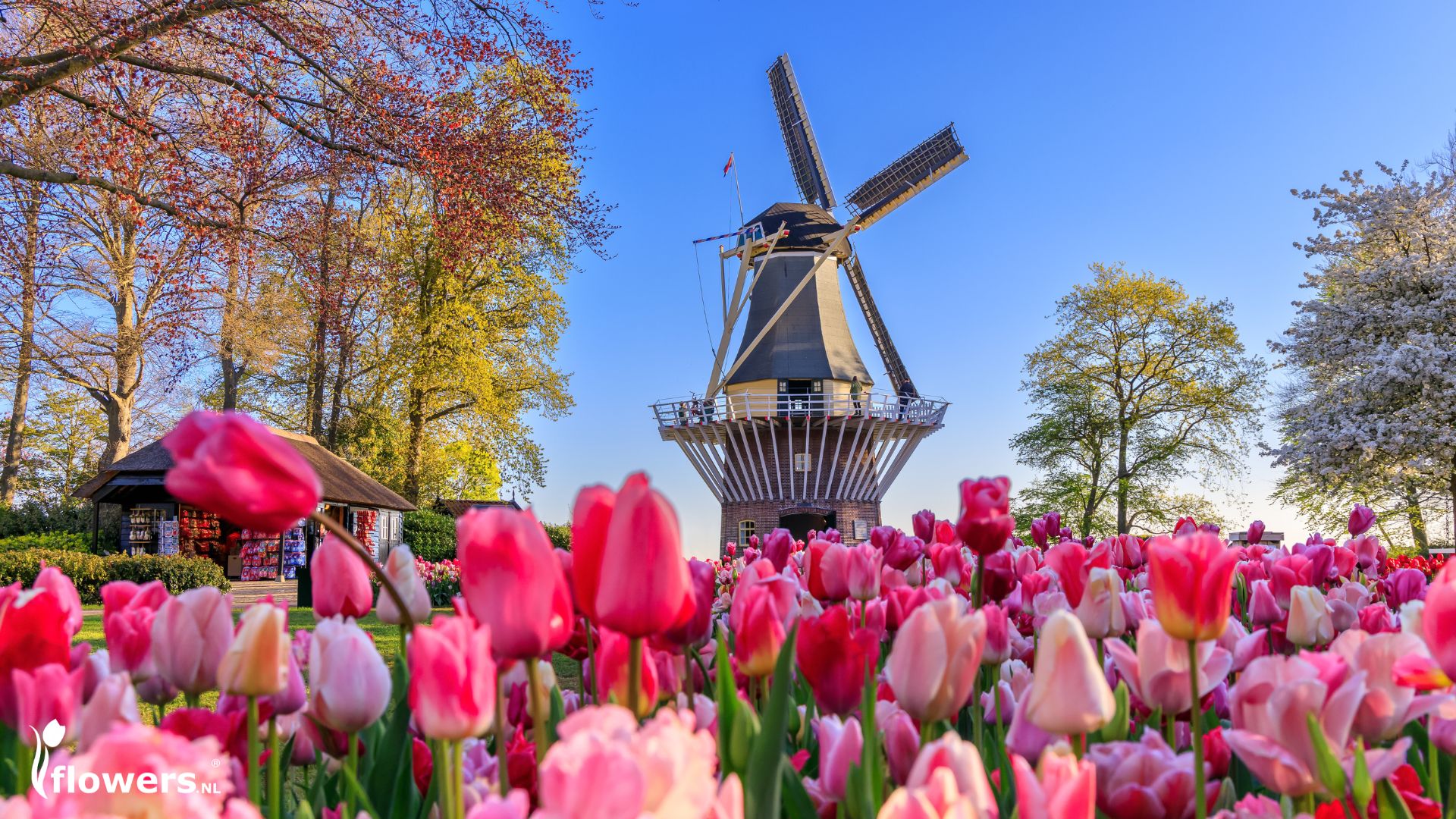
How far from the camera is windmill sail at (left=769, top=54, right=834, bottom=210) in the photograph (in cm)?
3180

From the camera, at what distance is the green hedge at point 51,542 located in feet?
67.4

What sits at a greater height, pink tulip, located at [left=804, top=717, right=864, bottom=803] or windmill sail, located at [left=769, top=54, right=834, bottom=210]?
windmill sail, located at [left=769, top=54, right=834, bottom=210]

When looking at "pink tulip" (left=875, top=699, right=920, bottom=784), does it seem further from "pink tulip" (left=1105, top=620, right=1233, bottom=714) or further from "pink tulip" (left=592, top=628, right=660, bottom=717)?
"pink tulip" (left=1105, top=620, right=1233, bottom=714)

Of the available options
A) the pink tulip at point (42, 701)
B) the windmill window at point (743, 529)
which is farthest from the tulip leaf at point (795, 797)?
the windmill window at point (743, 529)

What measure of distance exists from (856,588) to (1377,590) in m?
2.54

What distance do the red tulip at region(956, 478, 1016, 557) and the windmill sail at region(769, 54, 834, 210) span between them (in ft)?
100

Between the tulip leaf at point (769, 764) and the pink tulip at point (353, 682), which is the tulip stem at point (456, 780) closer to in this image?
the pink tulip at point (353, 682)

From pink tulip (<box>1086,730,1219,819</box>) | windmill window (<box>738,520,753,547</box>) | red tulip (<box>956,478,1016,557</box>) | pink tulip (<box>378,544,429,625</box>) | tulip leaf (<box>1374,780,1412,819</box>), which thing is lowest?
tulip leaf (<box>1374,780,1412,819</box>)

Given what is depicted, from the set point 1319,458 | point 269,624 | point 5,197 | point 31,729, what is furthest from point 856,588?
point 1319,458

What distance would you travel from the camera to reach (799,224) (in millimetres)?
29312

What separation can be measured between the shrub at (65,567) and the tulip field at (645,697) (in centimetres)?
1535

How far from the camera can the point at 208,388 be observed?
27.7 m

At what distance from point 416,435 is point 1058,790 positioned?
27712 mm

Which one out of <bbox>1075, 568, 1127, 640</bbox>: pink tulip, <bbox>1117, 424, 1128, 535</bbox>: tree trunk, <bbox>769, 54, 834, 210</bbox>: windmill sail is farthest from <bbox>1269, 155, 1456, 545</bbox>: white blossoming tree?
<bbox>1075, 568, 1127, 640</bbox>: pink tulip
